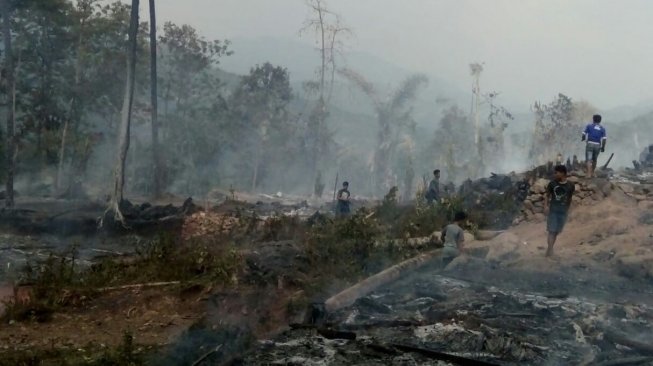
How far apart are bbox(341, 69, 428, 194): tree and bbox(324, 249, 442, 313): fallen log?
38163 millimetres

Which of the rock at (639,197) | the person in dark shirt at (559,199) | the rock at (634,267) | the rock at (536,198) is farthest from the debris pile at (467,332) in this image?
the rock at (639,197)

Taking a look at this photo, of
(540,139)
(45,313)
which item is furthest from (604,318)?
(540,139)

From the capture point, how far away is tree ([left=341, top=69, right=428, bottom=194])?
4884cm

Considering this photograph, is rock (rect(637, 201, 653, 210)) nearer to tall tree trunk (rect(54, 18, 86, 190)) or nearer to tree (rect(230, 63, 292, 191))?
tall tree trunk (rect(54, 18, 86, 190))

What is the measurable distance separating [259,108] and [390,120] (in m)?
11.8

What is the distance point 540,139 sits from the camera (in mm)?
51562

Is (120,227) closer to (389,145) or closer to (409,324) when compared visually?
(409,324)

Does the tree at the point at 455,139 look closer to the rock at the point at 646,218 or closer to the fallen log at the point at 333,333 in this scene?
the rock at the point at 646,218

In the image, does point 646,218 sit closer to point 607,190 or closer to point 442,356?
point 607,190

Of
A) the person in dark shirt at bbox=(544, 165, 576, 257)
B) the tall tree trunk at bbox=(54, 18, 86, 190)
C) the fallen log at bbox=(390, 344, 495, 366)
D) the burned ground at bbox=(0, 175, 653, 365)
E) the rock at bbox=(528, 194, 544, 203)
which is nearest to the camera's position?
the fallen log at bbox=(390, 344, 495, 366)

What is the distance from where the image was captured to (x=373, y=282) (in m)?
8.86

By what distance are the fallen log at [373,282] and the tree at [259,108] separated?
32.4 meters

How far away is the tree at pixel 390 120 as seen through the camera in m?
48.8

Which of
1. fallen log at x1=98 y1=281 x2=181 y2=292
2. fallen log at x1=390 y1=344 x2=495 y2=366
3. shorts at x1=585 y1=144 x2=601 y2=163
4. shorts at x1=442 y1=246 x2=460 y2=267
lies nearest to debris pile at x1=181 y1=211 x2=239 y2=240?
shorts at x1=442 y1=246 x2=460 y2=267
